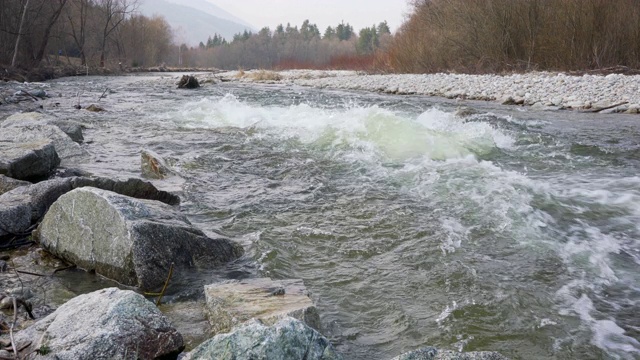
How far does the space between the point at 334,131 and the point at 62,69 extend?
25.7m

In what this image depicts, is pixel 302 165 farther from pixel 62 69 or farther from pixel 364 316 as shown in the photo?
pixel 62 69

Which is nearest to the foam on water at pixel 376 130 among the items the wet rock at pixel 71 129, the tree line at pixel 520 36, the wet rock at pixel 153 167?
the wet rock at pixel 71 129

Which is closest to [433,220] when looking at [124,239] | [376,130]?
[124,239]

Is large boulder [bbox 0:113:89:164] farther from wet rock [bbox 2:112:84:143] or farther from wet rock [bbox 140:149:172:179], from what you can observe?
wet rock [bbox 140:149:172:179]

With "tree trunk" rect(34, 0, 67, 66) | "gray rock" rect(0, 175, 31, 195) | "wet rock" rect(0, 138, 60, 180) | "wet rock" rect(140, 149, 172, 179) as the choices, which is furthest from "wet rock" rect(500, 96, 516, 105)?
"tree trunk" rect(34, 0, 67, 66)

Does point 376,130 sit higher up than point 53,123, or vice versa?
point 376,130

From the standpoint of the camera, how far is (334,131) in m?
8.20

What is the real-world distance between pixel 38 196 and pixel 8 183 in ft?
2.44

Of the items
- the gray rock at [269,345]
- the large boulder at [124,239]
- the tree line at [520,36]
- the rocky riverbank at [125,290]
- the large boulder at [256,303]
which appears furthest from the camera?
the tree line at [520,36]

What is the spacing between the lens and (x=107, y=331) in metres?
2.05

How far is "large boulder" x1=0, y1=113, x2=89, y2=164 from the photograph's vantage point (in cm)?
631

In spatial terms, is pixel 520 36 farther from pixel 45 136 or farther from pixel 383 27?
pixel 383 27

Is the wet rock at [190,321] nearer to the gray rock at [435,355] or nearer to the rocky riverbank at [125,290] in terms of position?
the rocky riverbank at [125,290]

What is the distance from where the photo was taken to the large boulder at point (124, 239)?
3115mm
